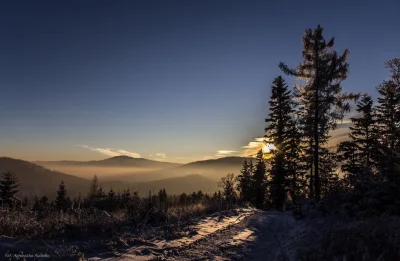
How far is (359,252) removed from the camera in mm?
5180

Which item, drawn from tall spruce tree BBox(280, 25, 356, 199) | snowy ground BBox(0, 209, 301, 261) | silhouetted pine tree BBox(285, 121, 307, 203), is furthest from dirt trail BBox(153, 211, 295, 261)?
silhouetted pine tree BBox(285, 121, 307, 203)

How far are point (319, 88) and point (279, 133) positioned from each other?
9.04 m

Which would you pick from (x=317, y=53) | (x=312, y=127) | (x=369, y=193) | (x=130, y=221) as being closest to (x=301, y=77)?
(x=317, y=53)

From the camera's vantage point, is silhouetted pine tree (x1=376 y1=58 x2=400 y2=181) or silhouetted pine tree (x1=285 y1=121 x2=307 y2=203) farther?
silhouetted pine tree (x1=285 y1=121 x2=307 y2=203)

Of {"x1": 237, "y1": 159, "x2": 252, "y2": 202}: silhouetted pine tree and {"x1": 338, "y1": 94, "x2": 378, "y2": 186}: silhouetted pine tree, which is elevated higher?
{"x1": 338, "y1": 94, "x2": 378, "y2": 186}: silhouetted pine tree

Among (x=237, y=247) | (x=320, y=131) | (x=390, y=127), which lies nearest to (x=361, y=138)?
(x=390, y=127)

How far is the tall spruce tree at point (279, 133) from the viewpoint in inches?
1203

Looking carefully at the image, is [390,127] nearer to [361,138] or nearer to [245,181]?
[361,138]

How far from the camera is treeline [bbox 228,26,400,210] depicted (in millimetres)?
11998

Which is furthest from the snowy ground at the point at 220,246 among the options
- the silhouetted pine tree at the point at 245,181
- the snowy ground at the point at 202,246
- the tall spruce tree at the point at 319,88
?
the silhouetted pine tree at the point at 245,181

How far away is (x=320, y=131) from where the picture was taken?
23.1 meters

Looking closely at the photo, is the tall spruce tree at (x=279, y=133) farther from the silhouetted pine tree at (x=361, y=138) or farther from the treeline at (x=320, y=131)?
the silhouetted pine tree at (x=361, y=138)

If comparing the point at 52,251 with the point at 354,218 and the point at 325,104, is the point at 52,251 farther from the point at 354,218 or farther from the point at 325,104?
the point at 325,104

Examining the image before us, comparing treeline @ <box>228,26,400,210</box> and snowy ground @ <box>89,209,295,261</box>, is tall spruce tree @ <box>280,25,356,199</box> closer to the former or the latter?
treeline @ <box>228,26,400,210</box>
